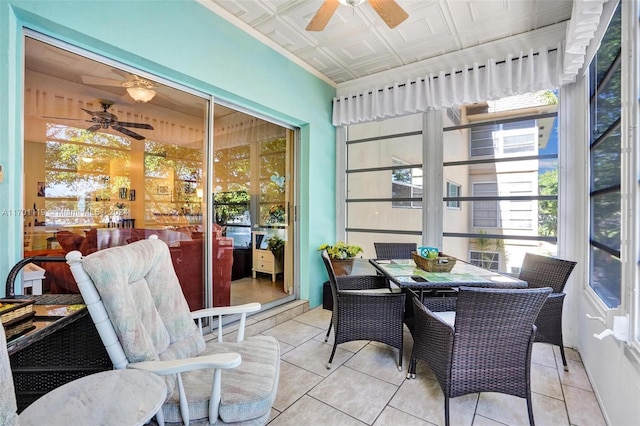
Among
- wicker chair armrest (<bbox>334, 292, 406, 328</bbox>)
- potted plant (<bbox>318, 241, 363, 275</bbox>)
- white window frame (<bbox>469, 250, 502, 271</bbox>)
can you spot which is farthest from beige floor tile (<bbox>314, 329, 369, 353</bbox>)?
white window frame (<bbox>469, 250, 502, 271</bbox>)

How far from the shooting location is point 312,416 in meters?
1.75

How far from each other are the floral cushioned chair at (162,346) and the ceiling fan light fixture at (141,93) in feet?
5.65

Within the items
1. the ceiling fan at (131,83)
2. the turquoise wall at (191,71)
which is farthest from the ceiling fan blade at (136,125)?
the turquoise wall at (191,71)

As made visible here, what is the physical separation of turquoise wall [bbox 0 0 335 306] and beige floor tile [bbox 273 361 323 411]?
1472mm

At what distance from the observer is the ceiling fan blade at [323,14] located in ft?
6.79

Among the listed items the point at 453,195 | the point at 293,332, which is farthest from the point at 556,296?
the point at 293,332

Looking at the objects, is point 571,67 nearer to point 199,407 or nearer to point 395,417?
point 395,417

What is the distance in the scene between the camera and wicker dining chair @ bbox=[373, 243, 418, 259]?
11.2 feet

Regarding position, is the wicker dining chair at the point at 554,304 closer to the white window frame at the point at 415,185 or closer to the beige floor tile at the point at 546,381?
the beige floor tile at the point at 546,381

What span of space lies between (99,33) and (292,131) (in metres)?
2.20

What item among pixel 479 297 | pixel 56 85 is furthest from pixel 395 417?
pixel 56 85

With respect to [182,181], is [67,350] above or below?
below

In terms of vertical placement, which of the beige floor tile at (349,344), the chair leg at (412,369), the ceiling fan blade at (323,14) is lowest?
the beige floor tile at (349,344)

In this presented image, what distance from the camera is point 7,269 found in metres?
1.60
